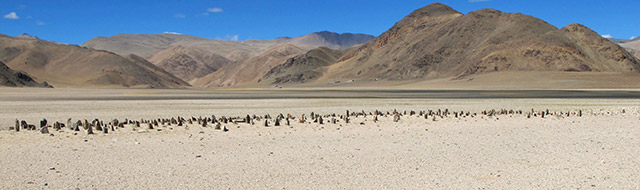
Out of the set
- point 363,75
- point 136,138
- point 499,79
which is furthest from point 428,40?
point 136,138

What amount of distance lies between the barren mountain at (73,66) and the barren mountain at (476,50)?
52.0 meters

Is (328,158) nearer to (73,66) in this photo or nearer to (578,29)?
(578,29)

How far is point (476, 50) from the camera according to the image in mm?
129625

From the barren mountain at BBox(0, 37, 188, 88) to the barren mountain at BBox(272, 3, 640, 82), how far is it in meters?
52.0

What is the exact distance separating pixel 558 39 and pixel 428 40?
31.8 m

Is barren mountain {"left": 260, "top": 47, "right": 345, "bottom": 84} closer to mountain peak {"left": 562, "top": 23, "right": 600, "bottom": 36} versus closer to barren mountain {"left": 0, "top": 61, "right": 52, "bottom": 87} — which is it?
barren mountain {"left": 0, "top": 61, "right": 52, "bottom": 87}

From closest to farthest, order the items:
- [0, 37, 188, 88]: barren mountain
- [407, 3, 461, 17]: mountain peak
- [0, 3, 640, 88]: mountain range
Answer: [0, 3, 640, 88]: mountain range < [0, 37, 188, 88]: barren mountain < [407, 3, 461, 17]: mountain peak

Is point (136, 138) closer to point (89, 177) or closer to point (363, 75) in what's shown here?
point (89, 177)

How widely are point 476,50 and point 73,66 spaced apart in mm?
107859

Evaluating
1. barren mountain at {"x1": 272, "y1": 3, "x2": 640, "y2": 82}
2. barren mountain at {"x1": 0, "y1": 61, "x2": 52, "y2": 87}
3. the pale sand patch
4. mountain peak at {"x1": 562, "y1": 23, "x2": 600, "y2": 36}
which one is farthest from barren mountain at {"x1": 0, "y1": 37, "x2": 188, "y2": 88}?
the pale sand patch

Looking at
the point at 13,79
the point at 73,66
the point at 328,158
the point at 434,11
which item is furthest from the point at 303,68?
the point at 328,158

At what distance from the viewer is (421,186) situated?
816 cm

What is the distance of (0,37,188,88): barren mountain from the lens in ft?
488

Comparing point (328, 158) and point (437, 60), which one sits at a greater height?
point (437, 60)
